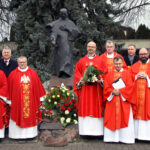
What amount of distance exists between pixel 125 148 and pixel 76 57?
321 inches

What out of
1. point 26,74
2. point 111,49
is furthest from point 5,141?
point 111,49

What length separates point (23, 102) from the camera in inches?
225

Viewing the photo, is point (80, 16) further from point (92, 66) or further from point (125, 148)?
point (125, 148)

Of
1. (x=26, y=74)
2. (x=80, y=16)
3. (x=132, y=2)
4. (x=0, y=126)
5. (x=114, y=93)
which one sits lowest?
(x=0, y=126)

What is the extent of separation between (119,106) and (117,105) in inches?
2.0

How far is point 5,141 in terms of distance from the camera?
19.2 feet

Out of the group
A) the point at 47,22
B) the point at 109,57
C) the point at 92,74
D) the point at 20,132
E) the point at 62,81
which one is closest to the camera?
the point at 92,74

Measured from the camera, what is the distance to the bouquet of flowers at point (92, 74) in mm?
5434

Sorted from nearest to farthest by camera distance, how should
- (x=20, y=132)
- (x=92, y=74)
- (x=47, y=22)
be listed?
(x=92, y=74), (x=20, y=132), (x=47, y=22)

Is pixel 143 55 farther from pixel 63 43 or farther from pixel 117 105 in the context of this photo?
pixel 63 43

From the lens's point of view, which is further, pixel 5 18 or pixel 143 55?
pixel 5 18

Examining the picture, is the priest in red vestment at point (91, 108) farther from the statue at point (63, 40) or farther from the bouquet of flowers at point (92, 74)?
the statue at point (63, 40)

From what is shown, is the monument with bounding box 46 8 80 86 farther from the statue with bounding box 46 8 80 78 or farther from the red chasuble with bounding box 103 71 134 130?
the red chasuble with bounding box 103 71 134 130

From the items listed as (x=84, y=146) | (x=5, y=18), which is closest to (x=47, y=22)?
(x=5, y=18)
